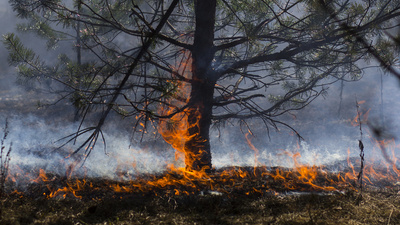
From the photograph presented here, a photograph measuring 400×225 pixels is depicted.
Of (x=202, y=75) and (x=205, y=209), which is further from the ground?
(x=202, y=75)

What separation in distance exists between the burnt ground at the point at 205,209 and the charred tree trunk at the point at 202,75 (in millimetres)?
1632

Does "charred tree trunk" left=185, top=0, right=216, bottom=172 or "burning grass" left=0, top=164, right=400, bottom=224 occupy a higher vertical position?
"charred tree trunk" left=185, top=0, right=216, bottom=172

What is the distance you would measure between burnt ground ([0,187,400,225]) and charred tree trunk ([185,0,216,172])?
163 cm

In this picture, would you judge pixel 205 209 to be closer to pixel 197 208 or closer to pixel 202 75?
pixel 197 208

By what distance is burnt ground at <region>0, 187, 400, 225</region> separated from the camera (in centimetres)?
321

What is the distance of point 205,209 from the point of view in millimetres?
3629

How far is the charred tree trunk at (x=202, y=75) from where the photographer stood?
5.23m

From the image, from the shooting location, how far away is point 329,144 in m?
12.0

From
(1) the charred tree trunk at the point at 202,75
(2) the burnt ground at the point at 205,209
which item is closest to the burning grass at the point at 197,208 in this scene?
(2) the burnt ground at the point at 205,209

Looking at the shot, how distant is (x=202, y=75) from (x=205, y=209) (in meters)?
2.40

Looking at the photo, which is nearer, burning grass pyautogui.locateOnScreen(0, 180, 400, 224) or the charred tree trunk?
burning grass pyautogui.locateOnScreen(0, 180, 400, 224)

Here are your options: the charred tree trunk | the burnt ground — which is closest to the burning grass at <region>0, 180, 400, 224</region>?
the burnt ground

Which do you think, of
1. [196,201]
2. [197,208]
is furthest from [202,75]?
[197,208]

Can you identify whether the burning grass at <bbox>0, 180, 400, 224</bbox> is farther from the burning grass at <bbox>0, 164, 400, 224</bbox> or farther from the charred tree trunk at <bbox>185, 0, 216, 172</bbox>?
the charred tree trunk at <bbox>185, 0, 216, 172</bbox>
